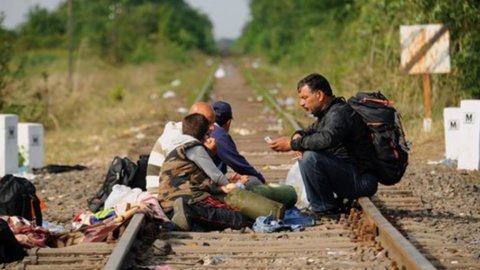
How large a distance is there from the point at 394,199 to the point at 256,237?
2478mm

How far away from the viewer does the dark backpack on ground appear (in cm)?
1002

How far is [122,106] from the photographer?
2916 centimetres

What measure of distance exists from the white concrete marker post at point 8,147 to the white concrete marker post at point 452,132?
5387 millimetres

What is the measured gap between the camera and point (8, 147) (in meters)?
13.8

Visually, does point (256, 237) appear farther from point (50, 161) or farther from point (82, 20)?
point (82, 20)

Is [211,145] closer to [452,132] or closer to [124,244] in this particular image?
[124,244]

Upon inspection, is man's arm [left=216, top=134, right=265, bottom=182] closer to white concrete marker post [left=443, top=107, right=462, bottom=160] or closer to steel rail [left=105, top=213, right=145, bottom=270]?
steel rail [left=105, top=213, right=145, bottom=270]

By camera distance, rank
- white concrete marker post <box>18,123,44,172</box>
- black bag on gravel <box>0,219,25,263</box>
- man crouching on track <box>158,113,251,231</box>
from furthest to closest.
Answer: white concrete marker post <box>18,123,44,172</box>
man crouching on track <box>158,113,251,231</box>
black bag on gravel <box>0,219,25,263</box>

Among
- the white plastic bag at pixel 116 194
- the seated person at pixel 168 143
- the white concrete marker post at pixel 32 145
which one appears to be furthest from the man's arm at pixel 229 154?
the white concrete marker post at pixel 32 145

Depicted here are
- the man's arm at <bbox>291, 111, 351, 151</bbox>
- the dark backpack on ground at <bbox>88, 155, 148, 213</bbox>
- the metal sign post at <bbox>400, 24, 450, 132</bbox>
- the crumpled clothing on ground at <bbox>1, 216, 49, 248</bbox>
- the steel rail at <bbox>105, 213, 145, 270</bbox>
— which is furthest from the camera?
the metal sign post at <bbox>400, 24, 450, 132</bbox>

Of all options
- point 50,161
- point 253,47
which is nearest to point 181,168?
point 50,161

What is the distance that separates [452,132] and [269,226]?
535 cm

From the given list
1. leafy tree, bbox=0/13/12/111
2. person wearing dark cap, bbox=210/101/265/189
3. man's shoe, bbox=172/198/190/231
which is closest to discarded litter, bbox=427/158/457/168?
person wearing dark cap, bbox=210/101/265/189

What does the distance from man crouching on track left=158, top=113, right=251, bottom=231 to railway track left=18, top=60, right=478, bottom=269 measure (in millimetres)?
216
